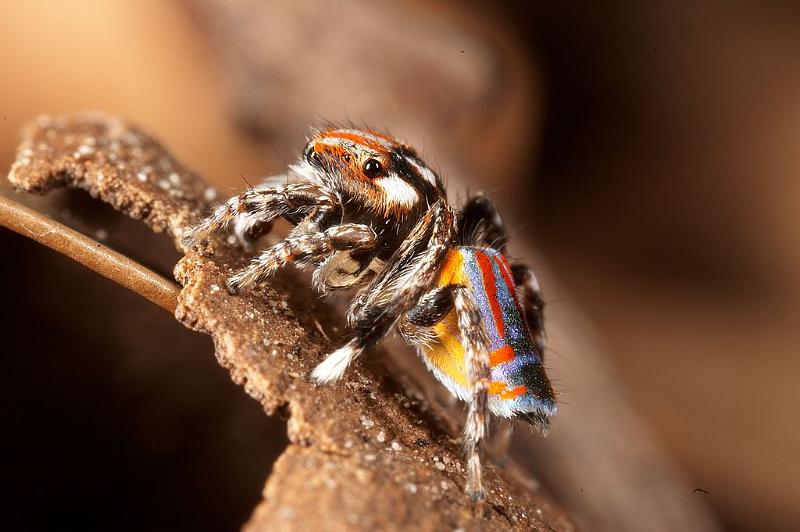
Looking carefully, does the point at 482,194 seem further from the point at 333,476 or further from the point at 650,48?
the point at 650,48

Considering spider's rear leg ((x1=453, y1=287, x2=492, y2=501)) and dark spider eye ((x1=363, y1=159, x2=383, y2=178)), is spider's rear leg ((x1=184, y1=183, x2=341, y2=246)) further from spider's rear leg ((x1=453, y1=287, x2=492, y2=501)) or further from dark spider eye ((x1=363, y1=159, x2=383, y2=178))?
spider's rear leg ((x1=453, y1=287, x2=492, y2=501))

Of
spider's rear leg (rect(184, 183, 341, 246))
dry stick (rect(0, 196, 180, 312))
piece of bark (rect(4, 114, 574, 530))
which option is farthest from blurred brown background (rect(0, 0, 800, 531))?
dry stick (rect(0, 196, 180, 312))

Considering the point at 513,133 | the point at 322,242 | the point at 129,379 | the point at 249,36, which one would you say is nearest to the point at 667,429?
the point at 513,133

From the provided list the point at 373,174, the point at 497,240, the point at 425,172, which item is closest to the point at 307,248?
the point at 373,174

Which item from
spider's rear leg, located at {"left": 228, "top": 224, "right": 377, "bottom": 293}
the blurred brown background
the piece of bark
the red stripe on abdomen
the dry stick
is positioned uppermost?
the blurred brown background

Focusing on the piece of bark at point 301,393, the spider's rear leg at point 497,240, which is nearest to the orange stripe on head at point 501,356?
the piece of bark at point 301,393

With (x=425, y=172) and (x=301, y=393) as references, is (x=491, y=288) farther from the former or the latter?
(x=301, y=393)
